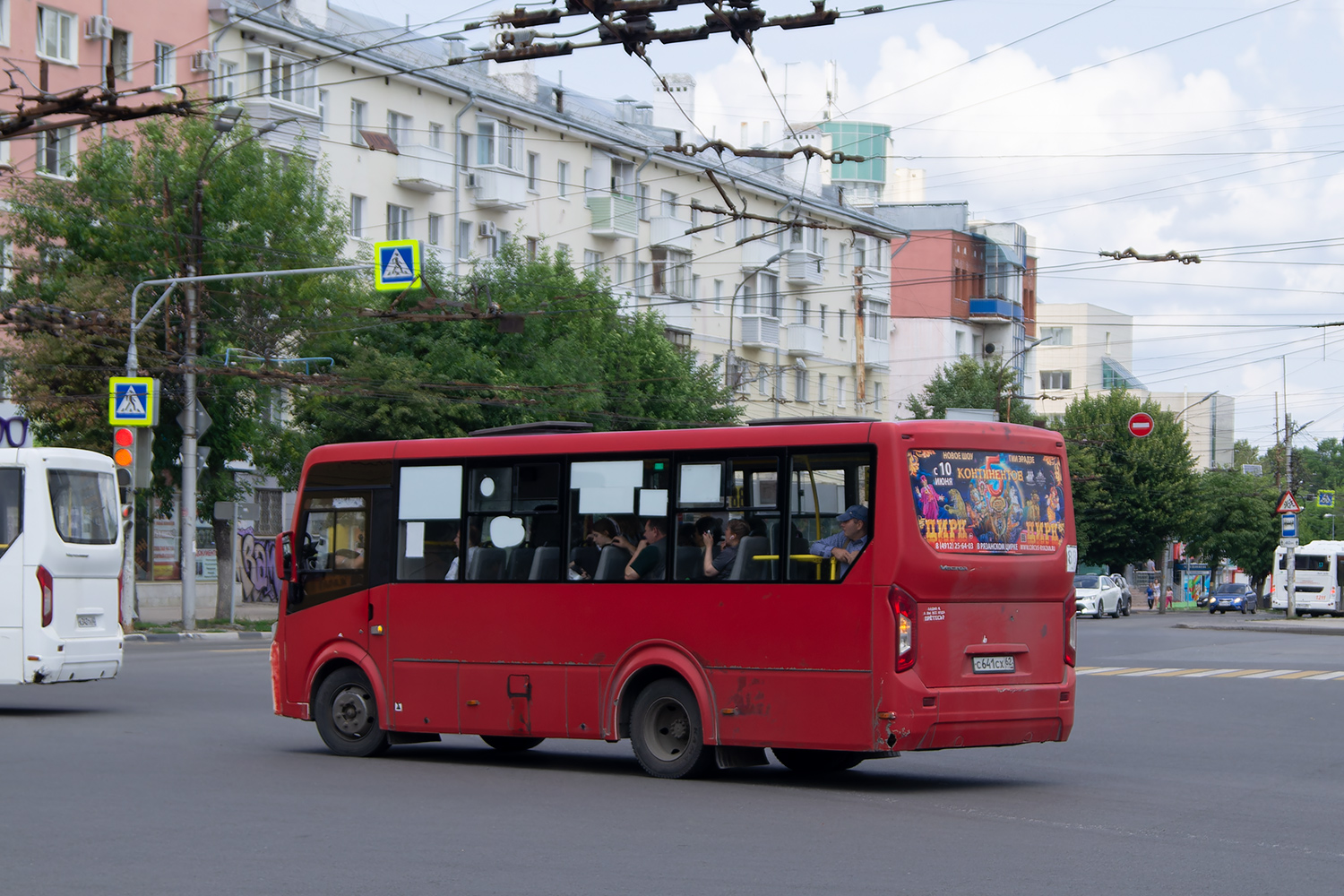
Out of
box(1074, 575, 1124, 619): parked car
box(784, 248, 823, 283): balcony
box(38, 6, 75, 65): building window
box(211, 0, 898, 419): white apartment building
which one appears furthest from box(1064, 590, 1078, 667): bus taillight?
box(784, 248, 823, 283): balcony

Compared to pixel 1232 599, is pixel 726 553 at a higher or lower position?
higher

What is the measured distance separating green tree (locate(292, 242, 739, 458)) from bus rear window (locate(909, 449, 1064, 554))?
72.2 ft

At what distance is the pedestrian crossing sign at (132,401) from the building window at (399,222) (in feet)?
64.1

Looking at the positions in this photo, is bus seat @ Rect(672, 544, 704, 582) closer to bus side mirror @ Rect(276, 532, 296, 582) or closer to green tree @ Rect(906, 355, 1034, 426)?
bus side mirror @ Rect(276, 532, 296, 582)

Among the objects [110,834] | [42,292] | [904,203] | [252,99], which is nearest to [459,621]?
[110,834]

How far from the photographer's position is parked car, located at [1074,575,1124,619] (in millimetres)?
64438

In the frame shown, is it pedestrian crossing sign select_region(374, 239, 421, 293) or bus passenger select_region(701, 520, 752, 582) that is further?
pedestrian crossing sign select_region(374, 239, 421, 293)

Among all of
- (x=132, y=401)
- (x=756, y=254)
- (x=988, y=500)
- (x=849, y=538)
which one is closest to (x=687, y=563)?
(x=849, y=538)

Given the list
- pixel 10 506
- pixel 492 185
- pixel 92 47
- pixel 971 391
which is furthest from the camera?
pixel 971 391

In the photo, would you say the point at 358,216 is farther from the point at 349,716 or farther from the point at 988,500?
the point at 988,500

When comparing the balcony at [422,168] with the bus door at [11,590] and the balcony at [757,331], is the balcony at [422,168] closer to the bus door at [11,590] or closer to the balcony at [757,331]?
the balcony at [757,331]

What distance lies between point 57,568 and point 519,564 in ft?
22.8

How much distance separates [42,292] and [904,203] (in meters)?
57.0

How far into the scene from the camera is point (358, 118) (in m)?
50.4
